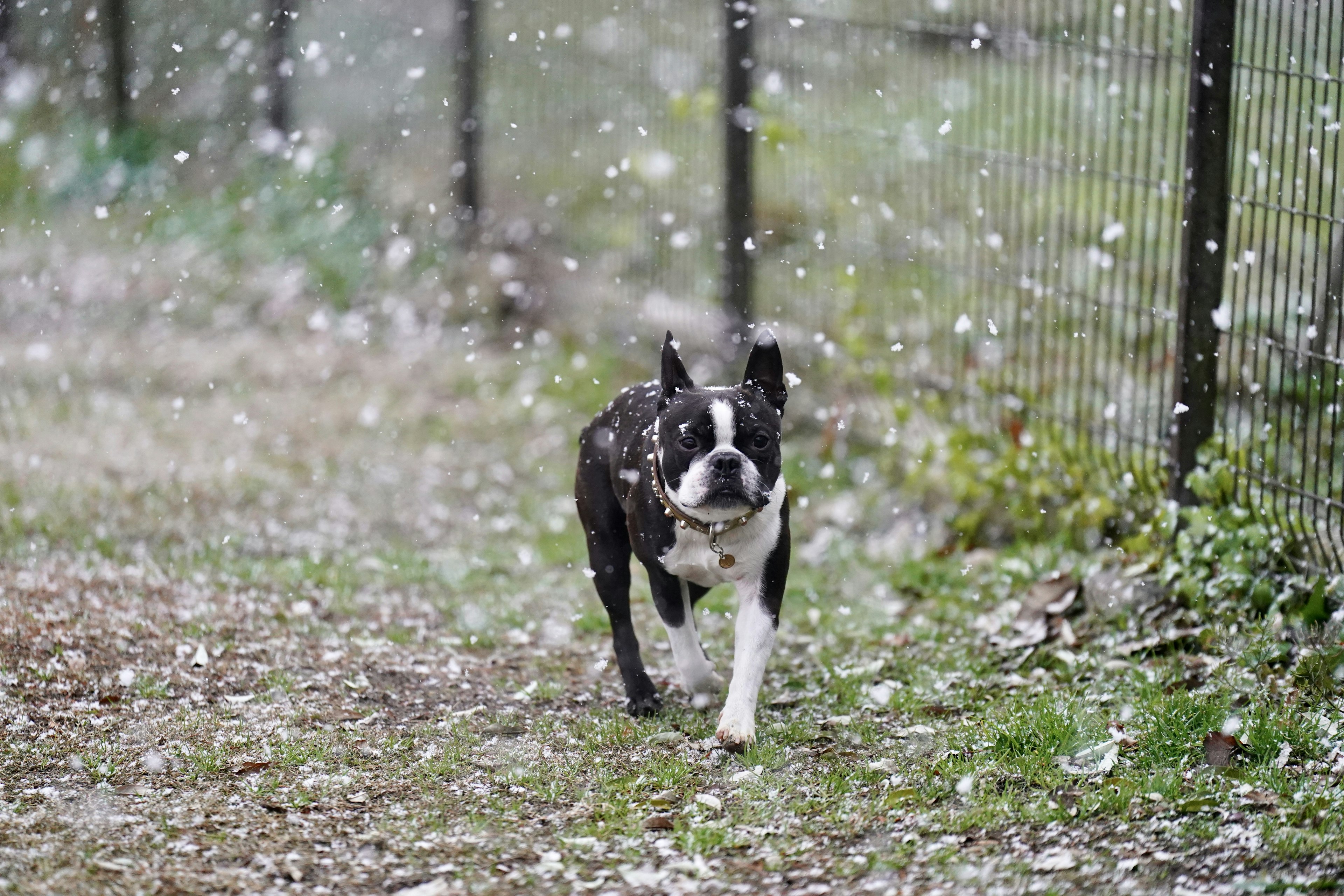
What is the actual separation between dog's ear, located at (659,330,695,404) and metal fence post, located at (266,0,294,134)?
937 centimetres

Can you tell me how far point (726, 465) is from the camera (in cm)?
452

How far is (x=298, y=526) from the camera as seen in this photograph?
7.62m

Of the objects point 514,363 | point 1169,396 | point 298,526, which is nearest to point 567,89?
point 514,363

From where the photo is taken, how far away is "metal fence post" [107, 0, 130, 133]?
14117mm

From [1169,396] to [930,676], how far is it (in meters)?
1.74

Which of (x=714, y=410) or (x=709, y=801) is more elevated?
(x=714, y=410)

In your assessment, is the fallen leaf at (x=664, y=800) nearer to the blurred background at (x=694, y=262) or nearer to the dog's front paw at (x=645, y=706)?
the dog's front paw at (x=645, y=706)

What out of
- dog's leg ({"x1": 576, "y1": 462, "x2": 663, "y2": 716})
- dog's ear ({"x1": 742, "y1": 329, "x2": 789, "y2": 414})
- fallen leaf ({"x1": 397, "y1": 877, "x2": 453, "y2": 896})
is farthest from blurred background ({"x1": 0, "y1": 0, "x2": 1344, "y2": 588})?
fallen leaf ({"x1": 397, "y1": 877, "x2": 453, "y2": 896})

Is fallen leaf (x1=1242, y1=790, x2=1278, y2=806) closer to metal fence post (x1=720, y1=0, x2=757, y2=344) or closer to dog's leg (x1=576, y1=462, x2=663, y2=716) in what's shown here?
dog's leg (x1=576, y1=462, x2=663, y2=716)

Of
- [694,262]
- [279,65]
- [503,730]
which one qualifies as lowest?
[503,730]

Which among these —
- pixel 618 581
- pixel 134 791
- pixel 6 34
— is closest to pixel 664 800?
pixel 618 581

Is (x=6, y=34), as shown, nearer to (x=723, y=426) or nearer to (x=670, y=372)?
(x=670, y=372)

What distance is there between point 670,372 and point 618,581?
837 millimetres

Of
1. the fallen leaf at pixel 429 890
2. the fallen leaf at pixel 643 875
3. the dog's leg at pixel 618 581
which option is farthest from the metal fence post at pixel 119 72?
the fallen leaf at pixel 643 875
